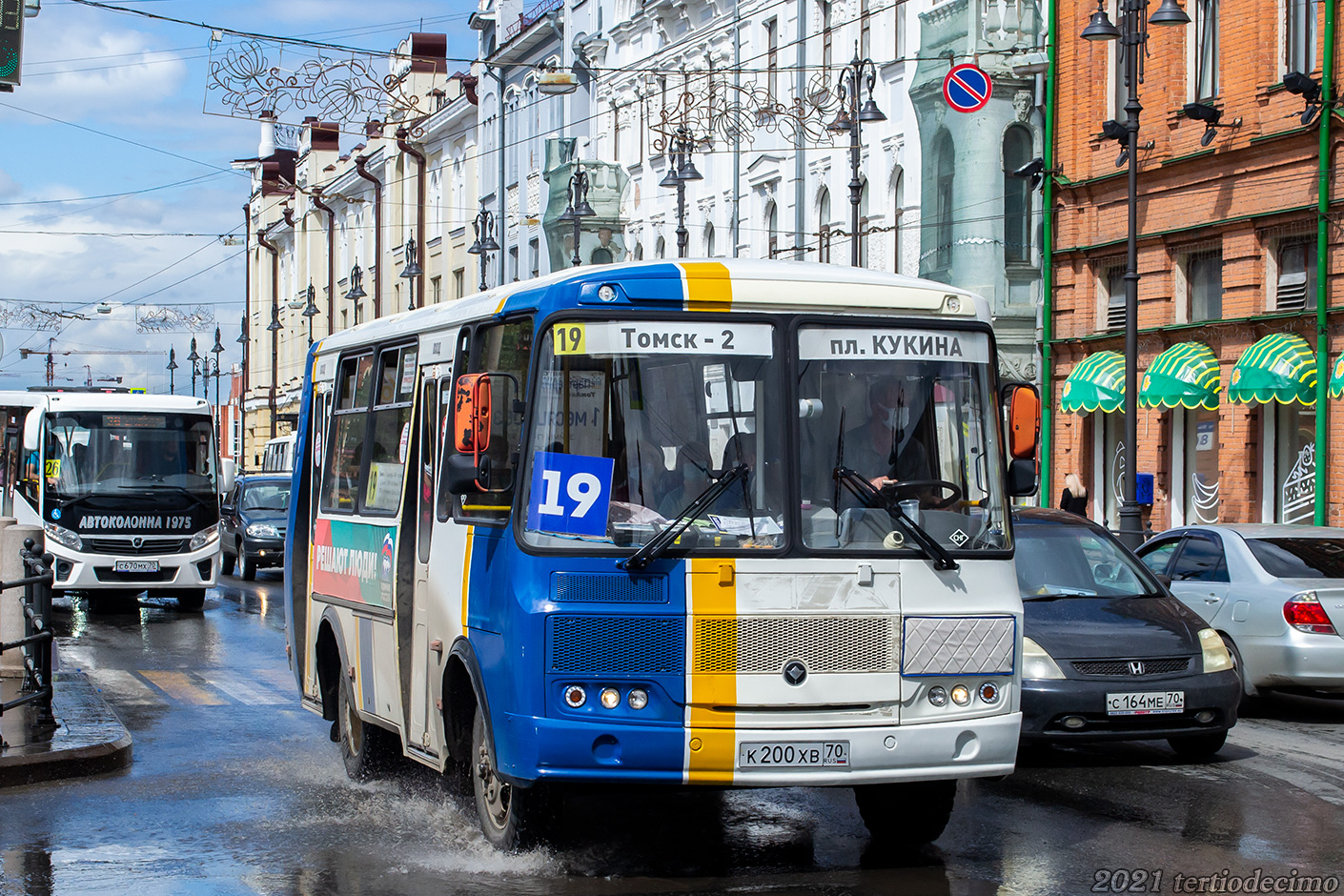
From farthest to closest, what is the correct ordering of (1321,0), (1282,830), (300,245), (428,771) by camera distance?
(300,245) < (1321,0) < (428,771) < (1282,830)

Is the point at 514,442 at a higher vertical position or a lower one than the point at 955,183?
lower

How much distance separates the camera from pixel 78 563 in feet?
78.2

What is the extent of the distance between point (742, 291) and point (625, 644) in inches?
60.3

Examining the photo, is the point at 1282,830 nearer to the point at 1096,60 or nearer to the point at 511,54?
the point at 1096,60

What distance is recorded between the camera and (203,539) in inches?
970

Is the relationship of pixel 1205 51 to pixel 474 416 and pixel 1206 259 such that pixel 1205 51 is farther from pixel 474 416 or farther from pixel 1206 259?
pixel 474 416

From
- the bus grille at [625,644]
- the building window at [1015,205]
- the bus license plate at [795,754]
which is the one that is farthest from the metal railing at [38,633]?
the building window at [1015,205]

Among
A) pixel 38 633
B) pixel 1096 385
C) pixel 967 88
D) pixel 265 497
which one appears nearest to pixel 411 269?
pixel 265 497

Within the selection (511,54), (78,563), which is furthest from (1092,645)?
(511,54)

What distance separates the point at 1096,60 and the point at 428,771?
2541cm

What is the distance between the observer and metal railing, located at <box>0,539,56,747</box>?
1175 cm

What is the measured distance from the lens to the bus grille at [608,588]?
748 centimetres

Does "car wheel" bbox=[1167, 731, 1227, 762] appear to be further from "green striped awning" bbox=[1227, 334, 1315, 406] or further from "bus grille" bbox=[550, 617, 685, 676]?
"green striped awning" bbox=[1227, 334, 1315, 406]

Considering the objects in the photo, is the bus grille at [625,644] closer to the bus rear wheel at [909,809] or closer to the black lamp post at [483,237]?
the bus rear wheel at [909,809]
